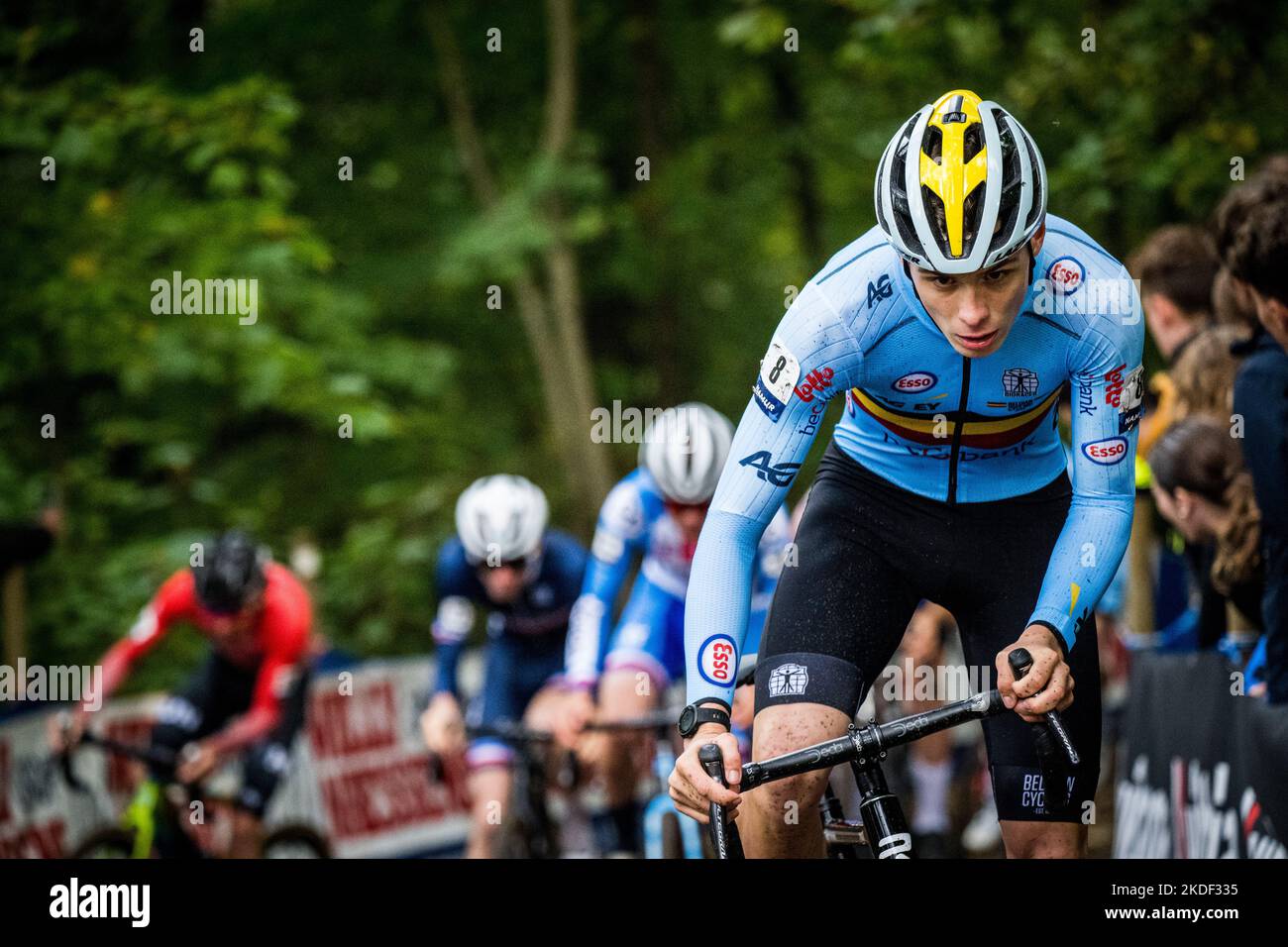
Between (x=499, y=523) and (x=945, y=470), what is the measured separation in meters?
4.42

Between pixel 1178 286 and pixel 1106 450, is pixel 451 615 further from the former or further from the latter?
pixel 1106 450

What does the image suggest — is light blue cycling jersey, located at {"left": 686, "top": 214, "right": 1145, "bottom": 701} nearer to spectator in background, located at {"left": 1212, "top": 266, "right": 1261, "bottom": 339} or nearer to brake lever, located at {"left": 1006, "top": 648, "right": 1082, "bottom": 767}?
brake lever, located at {"left": 1006, "top": 648, "right": 1082, "bottom": 767}

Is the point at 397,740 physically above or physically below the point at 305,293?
below

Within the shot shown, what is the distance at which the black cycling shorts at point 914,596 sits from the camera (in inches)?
154

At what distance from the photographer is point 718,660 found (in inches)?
147

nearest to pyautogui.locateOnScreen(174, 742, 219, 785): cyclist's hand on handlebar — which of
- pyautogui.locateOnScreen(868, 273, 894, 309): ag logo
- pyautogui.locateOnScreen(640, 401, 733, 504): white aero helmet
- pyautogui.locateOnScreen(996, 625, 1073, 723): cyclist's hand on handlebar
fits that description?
pyautogui.locateOnScreen(640, 401, 733, 504): white aero helmet

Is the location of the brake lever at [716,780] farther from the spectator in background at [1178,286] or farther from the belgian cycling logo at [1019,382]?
the spectator in background at [1178,286]

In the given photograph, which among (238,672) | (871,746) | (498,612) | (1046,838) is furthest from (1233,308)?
(238,672)

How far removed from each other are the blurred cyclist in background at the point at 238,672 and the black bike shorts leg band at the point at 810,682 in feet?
16.8

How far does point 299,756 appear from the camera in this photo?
11.6m
